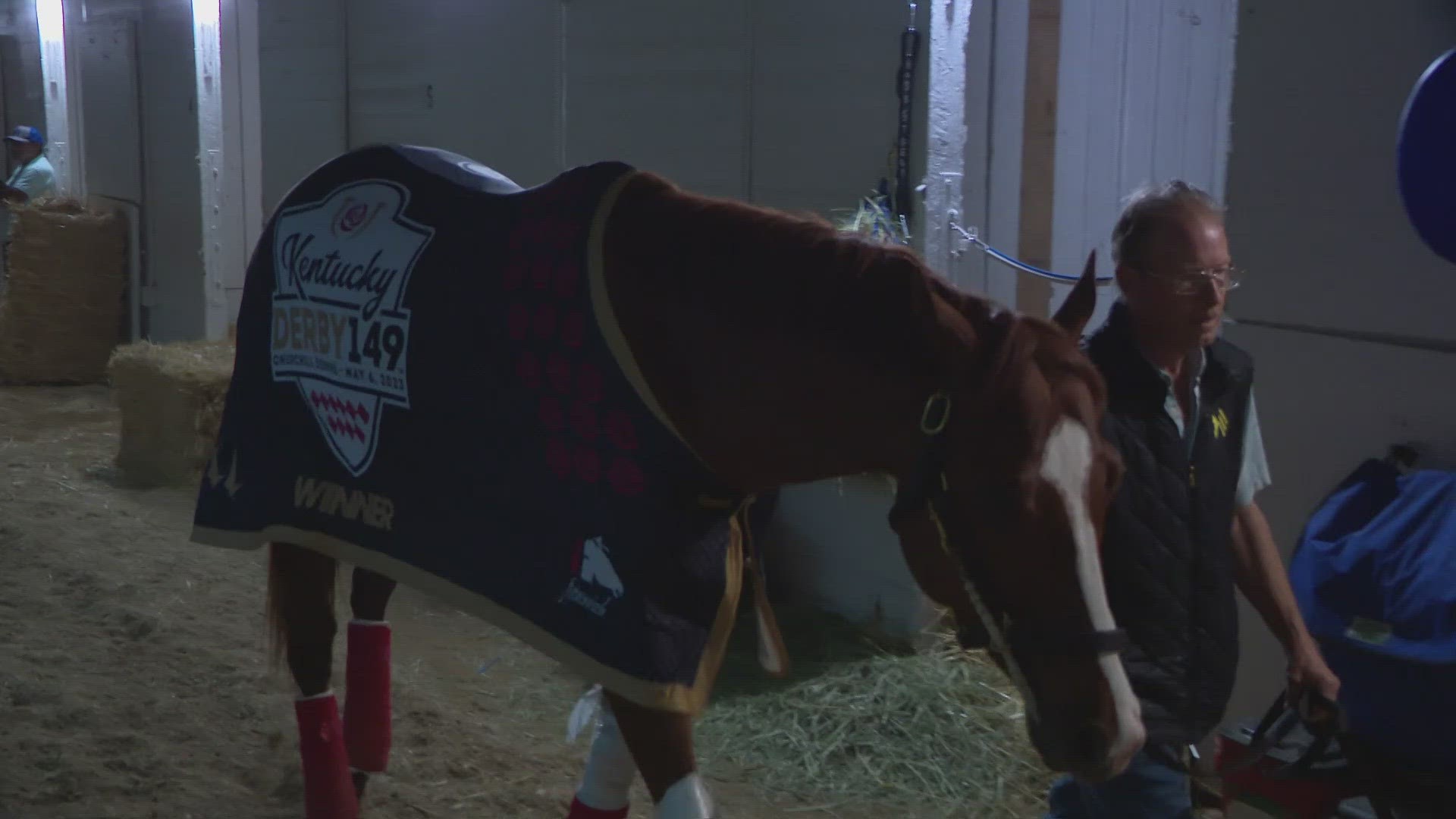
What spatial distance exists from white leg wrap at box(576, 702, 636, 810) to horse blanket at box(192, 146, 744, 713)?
38 centimetres

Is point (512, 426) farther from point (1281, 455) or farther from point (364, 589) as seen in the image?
point (1281, 455)

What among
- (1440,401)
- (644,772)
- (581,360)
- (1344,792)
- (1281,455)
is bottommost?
(1344,792)

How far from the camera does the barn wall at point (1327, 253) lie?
2934 mm

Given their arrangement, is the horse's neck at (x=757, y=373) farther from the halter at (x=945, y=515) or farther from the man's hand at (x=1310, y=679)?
the man's hand at (x=1310, y=679)

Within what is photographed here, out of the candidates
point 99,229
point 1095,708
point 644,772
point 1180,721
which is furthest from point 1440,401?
point 99,229

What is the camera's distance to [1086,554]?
1752mm

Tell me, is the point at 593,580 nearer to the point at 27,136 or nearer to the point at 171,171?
the point at 171,171

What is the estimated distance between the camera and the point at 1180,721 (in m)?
2.27

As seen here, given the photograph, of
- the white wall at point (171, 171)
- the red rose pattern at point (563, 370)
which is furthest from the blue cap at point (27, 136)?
the red rose pattern at point (563, 370)

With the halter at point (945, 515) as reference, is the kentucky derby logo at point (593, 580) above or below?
below

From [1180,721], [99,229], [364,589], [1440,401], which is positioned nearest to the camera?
[1180,721]

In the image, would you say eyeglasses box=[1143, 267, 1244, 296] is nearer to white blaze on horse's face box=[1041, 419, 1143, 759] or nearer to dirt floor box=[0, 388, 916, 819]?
white blaze on horse's face box=[1041, 419, 1143, 759]

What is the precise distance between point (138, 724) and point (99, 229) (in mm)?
7092

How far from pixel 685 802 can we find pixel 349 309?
3.79ft
